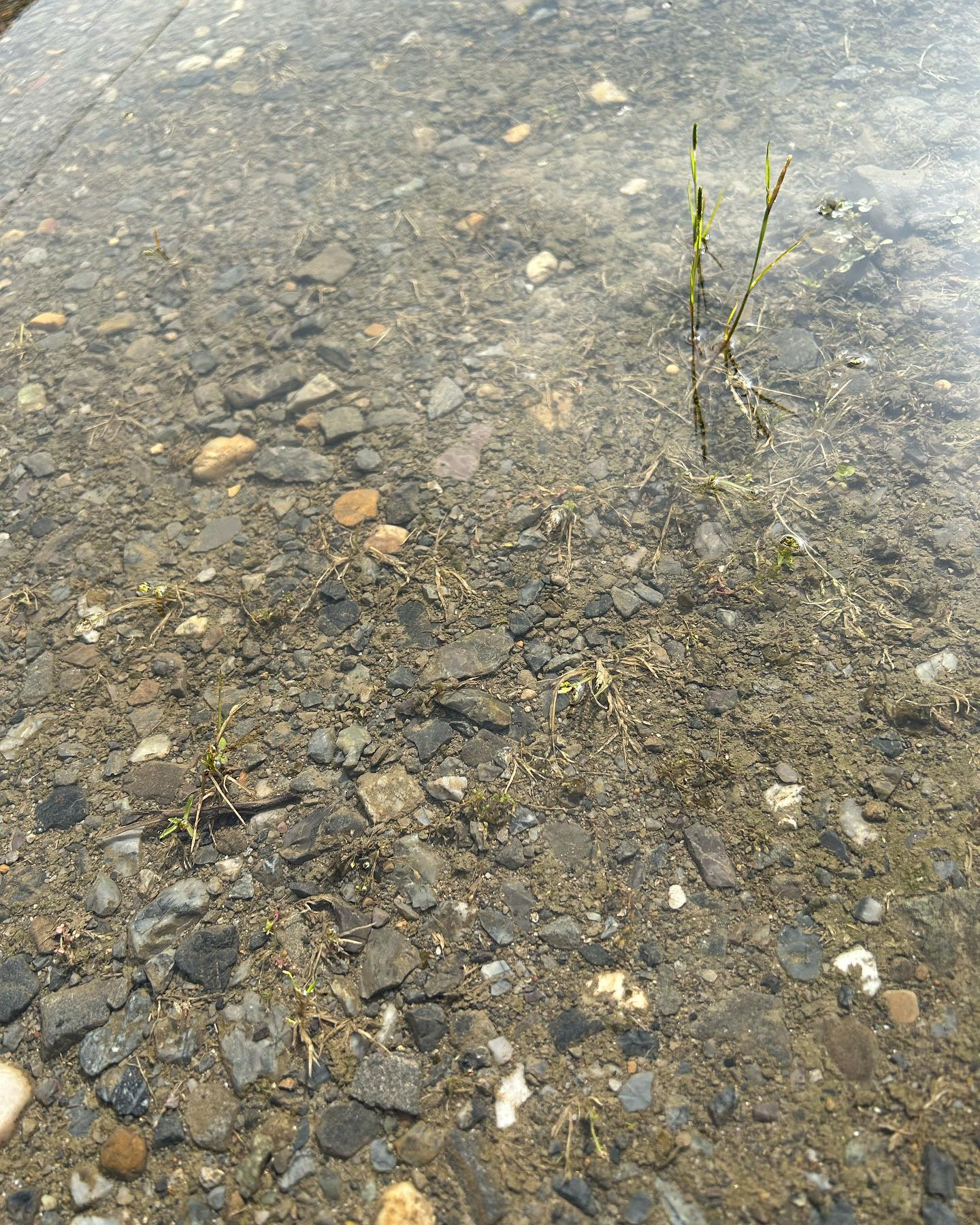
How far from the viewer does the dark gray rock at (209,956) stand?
6.60ft

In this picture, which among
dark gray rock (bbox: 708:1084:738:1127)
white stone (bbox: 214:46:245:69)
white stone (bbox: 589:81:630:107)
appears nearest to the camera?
dark gray rock (bbox: 708:1084:738:1127)

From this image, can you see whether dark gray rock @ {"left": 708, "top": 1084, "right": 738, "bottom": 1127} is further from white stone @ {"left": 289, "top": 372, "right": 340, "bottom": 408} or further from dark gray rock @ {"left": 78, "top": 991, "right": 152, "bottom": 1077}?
white stone @ {"left": 289, "top": 372, "right": 340, "bottom": 408}

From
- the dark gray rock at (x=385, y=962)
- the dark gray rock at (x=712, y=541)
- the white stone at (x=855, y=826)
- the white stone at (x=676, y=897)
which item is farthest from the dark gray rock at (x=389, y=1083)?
the dark gray rock at (x=712, y=541)

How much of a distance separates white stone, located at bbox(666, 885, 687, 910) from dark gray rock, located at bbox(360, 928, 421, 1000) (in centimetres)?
60

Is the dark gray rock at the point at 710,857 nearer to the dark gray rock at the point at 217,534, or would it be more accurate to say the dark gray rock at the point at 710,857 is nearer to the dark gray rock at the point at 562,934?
the dark gray rock at the point at 562,934

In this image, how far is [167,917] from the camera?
2.12m

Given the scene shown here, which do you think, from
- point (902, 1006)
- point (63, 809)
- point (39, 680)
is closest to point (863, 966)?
point (902, 1006)

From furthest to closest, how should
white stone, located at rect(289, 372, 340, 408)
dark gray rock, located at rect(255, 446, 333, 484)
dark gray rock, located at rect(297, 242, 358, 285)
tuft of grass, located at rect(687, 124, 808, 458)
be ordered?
dark gray rock, located at rect(297, 242, 358, 285)
white stone, located at rect(289, 372, 340, 408)
dark gray rock, located at rect(255, 446, 333, 484)
tuft of grass, located at rect(687, 124, 808, 458)

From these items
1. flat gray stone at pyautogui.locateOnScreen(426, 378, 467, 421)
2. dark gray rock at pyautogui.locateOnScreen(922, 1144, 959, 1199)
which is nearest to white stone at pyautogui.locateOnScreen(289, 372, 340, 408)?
flat gray stone at pyautogui.locateOnScreen(426, 378, 467, 421)

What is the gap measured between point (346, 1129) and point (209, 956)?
0.52 metres

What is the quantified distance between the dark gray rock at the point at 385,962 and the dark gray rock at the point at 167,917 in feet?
1.45

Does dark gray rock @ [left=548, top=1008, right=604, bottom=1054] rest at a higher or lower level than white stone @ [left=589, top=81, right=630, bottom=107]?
lower

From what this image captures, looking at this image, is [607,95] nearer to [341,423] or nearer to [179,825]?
[341,423]

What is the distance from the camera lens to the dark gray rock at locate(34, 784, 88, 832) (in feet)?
7.59
